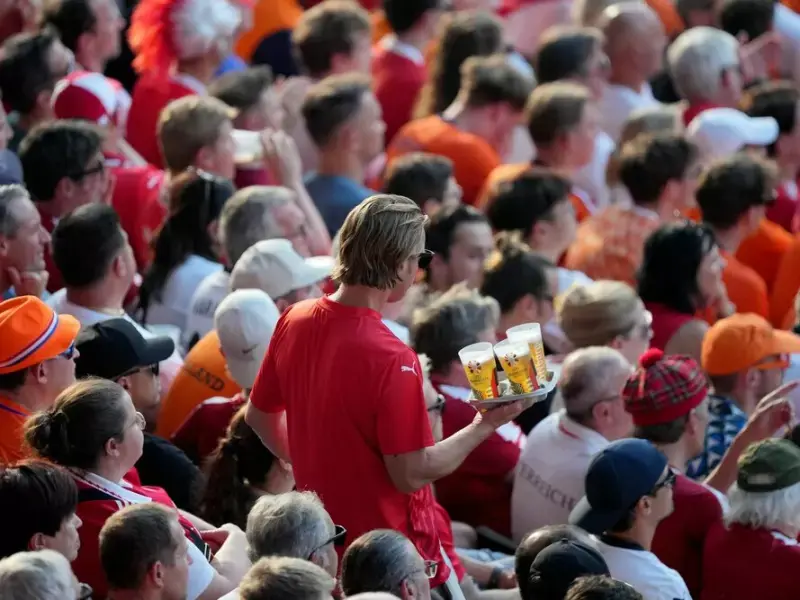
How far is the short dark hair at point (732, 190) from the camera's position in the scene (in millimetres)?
8133

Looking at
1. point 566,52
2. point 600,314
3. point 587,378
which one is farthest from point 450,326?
point 566,52

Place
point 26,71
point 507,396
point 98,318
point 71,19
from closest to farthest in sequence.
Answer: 1. point 507,396
2. point 98,318
3. point 26,71
4. point 71,19

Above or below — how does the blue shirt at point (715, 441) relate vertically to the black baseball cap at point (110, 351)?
below

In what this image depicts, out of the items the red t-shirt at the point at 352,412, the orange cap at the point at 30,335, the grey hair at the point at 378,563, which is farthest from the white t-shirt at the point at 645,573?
the orange cap at the point at 30,335

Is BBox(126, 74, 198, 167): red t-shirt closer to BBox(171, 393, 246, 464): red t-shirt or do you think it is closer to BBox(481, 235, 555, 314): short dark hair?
BBox(481, 235, 555, 314): short dark hair

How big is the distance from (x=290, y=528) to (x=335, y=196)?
3.92 m

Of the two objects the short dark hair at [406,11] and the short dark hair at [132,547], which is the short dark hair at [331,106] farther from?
the short dark hair at [132,547]

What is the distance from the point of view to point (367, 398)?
4.56 metres

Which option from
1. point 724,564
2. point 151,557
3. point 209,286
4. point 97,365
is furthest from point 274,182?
point 151,557

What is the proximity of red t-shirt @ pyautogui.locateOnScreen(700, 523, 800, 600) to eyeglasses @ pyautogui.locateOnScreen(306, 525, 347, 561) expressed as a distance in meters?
1.46

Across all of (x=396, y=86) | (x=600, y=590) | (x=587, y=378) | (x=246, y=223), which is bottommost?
(x=396, y=86)

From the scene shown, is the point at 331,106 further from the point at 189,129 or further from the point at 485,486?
the point at 485,486

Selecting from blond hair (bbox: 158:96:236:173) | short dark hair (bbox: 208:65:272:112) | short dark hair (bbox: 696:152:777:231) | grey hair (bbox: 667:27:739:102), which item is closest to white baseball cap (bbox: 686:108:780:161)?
grey hair (bbox: 667:27:739:102)

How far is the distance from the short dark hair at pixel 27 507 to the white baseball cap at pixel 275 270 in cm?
199
